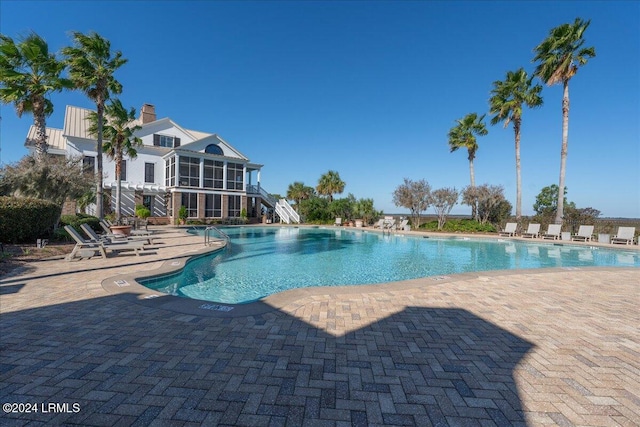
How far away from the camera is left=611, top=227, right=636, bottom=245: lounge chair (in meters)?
16.2

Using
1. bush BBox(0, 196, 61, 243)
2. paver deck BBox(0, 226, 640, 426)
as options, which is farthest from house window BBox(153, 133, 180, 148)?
paver deck BBox(0, 226, 640, 426)

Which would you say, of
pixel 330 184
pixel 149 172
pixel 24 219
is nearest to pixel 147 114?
pixel 149 172

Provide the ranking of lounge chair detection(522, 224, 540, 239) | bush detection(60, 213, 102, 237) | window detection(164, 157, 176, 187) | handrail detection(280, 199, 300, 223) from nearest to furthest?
bush detection(60, 213, 102, 237) → lounge chair detection(522, 224, 540, 239) → window detection(164, 157, 176, 187) → handrail detection(280, 199, 300, 223)

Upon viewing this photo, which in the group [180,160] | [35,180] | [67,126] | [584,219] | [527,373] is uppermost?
[67,126]

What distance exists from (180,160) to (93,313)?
24435mm

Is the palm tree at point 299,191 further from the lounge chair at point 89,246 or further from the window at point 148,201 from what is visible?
the lounge chair at point 89,246

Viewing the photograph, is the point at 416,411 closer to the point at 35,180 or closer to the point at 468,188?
the point at 35,180

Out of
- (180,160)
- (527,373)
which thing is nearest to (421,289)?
(527,373)

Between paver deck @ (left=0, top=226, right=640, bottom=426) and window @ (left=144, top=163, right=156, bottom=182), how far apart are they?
24.4 metres

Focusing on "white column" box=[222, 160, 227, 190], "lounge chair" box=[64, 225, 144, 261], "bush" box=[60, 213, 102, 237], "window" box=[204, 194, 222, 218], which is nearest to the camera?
"lounge chair" box=[64, 225, 144, 261]

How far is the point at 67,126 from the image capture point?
958 inches

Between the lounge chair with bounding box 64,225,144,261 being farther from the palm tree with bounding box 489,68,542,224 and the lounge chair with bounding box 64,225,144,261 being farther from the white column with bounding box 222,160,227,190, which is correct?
the palm tree with bounding box 489,68,542,224

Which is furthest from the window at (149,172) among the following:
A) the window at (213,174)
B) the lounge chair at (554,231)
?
the lounge chair at (554,231)

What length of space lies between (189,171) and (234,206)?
Result: 5.32 metres
